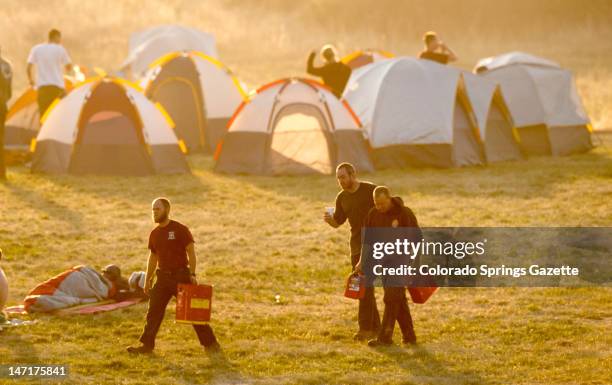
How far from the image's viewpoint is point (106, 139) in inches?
918

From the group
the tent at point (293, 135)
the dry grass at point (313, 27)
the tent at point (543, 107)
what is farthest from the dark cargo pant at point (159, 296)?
the dry grass at point (313, 27)

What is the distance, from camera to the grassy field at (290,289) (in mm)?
A: 10711

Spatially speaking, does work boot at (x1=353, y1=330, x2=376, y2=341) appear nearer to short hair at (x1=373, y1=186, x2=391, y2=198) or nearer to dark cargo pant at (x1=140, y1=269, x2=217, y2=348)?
short hair at (x1=373, y1=186, x2=391, y2=198)

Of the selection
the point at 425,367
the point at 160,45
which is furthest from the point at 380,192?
the point at 160,45

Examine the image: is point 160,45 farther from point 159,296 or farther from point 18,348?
point 159,296

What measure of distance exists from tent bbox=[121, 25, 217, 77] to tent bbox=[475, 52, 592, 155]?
1249 cm

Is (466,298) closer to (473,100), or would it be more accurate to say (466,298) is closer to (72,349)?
(72,349)

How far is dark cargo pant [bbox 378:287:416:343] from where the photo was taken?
36.8 feet

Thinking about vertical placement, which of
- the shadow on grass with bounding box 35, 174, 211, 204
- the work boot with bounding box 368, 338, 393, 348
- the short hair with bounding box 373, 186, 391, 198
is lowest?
the work boot with bounding box 368, 338, 393, 348

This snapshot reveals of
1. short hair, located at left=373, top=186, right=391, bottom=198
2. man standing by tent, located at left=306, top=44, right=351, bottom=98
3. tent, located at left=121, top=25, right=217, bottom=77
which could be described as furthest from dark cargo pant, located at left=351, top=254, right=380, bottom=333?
tent, located at left=121, top=25, right=217, bottom=77

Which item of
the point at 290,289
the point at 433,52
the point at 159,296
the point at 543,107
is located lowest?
the point at 290,289

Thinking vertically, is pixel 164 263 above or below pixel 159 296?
above

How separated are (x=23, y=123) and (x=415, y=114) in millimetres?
8632

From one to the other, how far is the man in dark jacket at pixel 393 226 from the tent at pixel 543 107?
15257 millimetres
